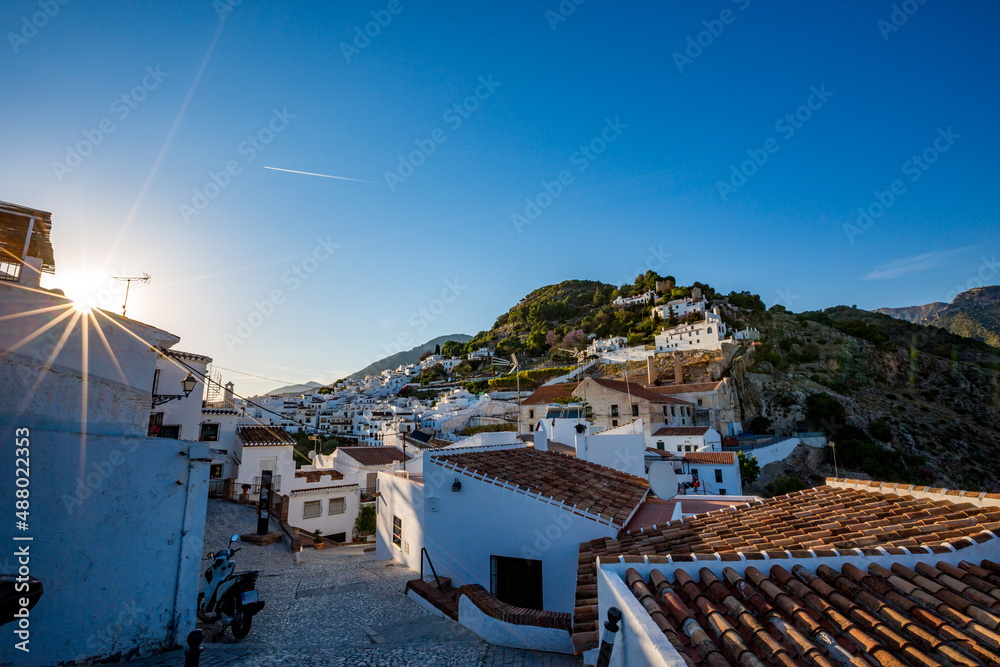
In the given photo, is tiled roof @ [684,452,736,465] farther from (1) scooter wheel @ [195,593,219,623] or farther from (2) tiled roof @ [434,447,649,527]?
(1) scooter wheel @ [195,593,219,623]

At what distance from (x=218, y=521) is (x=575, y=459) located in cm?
1072

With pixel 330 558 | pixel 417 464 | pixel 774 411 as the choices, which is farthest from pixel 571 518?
pixel 774 411

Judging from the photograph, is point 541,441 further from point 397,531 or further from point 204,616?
point 204,616

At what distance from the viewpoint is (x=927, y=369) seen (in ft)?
198

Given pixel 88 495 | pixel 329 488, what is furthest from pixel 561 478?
pixel 329 488

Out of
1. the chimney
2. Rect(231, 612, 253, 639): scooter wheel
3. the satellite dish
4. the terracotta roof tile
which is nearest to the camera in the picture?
the terracotta roof tile

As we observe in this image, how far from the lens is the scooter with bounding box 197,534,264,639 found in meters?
5.81

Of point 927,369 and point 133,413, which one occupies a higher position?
point 927,369

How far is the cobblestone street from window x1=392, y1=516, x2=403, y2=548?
57 cm

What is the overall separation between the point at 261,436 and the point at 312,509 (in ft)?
15.5

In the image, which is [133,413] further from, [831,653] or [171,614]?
[831,653]

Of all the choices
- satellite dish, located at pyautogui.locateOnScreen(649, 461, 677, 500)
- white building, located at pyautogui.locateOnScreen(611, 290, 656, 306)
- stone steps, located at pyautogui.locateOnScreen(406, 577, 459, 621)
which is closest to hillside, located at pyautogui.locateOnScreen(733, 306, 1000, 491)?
white building, located at pyautogui.locateOnScreen(611, 290, 656, 306)

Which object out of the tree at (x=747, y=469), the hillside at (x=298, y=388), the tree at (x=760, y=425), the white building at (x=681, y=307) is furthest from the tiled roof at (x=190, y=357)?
the white building at (x=681, y=307)

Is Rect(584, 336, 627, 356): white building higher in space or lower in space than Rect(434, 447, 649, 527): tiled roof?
higher
